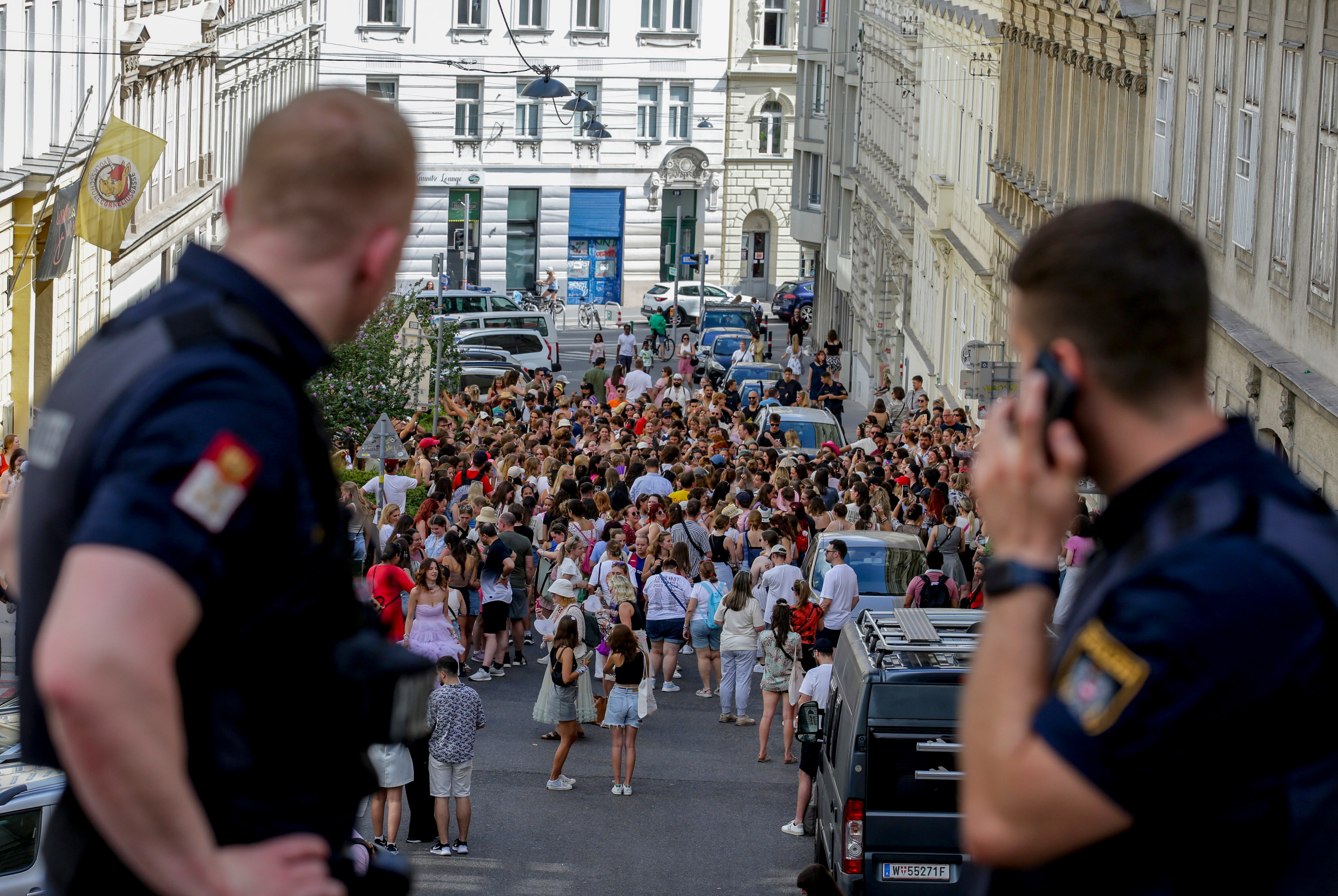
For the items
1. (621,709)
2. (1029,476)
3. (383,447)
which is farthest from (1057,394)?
(383,447)

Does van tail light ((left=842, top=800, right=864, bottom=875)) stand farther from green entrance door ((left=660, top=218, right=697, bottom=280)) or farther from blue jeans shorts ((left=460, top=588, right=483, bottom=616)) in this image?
green entrance door ((left=660, top=218, right=697, bottom=280))

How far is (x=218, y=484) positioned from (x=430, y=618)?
14.6 metres

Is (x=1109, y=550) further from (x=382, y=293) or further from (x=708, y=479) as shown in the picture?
(x=708, y=479)

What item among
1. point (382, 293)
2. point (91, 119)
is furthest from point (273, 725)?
point (91, 119)

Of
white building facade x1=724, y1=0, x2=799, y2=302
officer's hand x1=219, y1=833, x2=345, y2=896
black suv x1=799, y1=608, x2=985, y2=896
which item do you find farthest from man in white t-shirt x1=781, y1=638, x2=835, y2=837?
white building facade x1=724, y1=0, x2=799, y2=302

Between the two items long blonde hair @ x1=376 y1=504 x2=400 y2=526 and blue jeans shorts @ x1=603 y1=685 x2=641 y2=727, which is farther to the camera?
long blonde hair @ x1=376 y1=504 x2=400 y2=526

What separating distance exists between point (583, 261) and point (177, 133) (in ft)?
90.4

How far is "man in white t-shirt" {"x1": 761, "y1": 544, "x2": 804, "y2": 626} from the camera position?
18.5 meters

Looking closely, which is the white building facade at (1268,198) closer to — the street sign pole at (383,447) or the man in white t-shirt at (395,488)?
the street sign pole at (383,447)

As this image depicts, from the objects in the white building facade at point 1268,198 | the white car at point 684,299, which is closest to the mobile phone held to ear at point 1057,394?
the white building facade at point 1268,198

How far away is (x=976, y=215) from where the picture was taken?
38562mm

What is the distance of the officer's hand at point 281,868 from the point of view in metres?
2.17

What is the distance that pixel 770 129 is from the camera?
73.0 metres

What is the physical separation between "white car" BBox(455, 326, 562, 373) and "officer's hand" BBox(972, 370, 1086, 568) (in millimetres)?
46341
